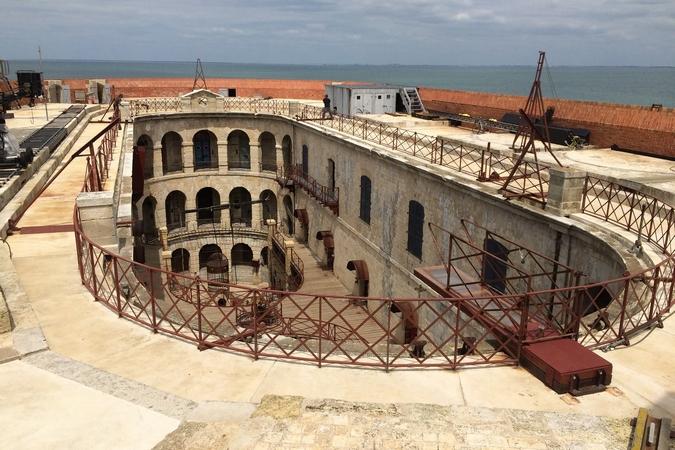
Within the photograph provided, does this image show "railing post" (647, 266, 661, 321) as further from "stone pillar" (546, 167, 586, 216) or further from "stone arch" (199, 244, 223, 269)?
"stone arch" (199, 244, 223, 269)

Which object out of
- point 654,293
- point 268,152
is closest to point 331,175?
point 268,152

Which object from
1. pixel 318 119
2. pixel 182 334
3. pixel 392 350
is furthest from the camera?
pixel 318 119

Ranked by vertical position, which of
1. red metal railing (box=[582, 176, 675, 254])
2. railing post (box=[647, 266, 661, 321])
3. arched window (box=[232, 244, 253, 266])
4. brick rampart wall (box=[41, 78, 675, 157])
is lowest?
arched window (box=[232, 244, 253, 266])

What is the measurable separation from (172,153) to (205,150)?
2.12m

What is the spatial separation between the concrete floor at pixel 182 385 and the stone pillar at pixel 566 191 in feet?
12.9

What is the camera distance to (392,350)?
13383 millimetres

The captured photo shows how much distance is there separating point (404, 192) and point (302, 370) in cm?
1223

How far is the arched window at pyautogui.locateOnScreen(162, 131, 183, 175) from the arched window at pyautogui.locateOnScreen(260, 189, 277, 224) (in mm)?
5689

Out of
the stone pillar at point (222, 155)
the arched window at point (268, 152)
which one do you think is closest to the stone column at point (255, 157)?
the arched window at point (268, 152)

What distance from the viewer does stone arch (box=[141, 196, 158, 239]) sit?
119 ft

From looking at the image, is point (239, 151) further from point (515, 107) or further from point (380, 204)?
point (380, 204)

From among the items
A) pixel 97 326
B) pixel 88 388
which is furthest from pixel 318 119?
pixel 88 388

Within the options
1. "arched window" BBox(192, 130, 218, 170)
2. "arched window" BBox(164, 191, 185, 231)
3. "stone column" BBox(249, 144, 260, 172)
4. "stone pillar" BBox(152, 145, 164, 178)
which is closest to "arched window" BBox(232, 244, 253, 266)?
"arched window" BBox(164, 191, 185, 231)

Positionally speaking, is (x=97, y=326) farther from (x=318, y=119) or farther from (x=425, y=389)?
(x=318, y=119)
